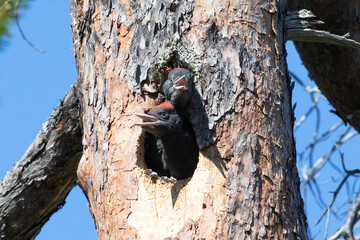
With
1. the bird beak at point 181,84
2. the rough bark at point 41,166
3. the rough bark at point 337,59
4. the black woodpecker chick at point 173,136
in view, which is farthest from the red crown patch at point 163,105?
the rough bark at point 337,59

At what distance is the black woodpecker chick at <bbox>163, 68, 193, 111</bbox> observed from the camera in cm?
318

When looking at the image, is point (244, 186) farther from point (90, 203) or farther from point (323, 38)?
point (323, 38)

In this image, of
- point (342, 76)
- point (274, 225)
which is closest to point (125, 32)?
point (274, 225)

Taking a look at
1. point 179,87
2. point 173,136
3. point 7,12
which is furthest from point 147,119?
point 7,12

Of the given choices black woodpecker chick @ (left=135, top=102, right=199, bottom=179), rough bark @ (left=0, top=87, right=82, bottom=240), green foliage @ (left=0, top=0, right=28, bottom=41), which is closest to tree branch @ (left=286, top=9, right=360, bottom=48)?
black woodpecker chick @ (left=135, top=102, right=199, bottom=179)

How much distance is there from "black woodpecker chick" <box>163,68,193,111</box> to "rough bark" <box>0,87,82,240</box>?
110 cm

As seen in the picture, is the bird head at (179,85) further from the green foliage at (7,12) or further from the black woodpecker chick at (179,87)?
the green foliage at (7,12)

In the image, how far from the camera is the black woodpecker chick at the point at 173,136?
3.35m

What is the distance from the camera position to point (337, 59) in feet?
16.9

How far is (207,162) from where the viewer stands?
3.12 metres

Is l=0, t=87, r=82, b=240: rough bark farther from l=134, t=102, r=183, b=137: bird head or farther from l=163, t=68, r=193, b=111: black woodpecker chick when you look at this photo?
l=163, t=68, r=193, b=111: black woodpecker chick

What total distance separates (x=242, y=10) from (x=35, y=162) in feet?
6.21

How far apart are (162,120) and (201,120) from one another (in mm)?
299

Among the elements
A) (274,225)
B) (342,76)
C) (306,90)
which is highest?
(306,90)
